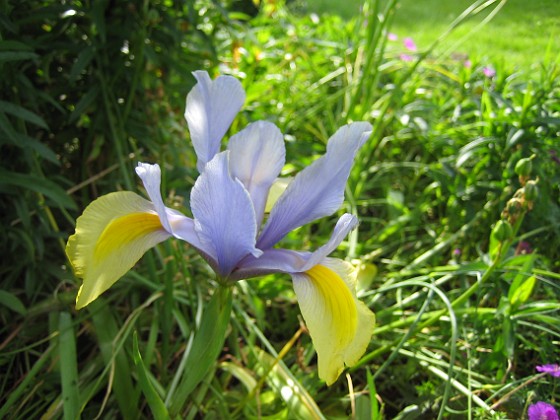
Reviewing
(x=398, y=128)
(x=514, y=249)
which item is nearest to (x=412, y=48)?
(x=398, y=128)

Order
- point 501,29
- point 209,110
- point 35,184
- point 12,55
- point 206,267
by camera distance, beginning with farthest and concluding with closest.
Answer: point 501,29 < point 206,267 < point 35,184 < point 12,55 < point 209,110

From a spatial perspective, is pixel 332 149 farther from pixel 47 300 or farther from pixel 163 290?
pixel 47 300

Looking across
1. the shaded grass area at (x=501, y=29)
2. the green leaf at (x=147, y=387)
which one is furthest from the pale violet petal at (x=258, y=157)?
the shaded grass area at (x=501, y=29)

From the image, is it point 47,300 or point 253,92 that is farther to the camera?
point 253,92

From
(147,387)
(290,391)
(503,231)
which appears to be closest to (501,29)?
(503,231)

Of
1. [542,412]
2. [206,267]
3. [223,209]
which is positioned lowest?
[206,267]

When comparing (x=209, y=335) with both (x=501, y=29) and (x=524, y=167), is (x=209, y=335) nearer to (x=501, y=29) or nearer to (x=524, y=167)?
(x=524, y=167)
